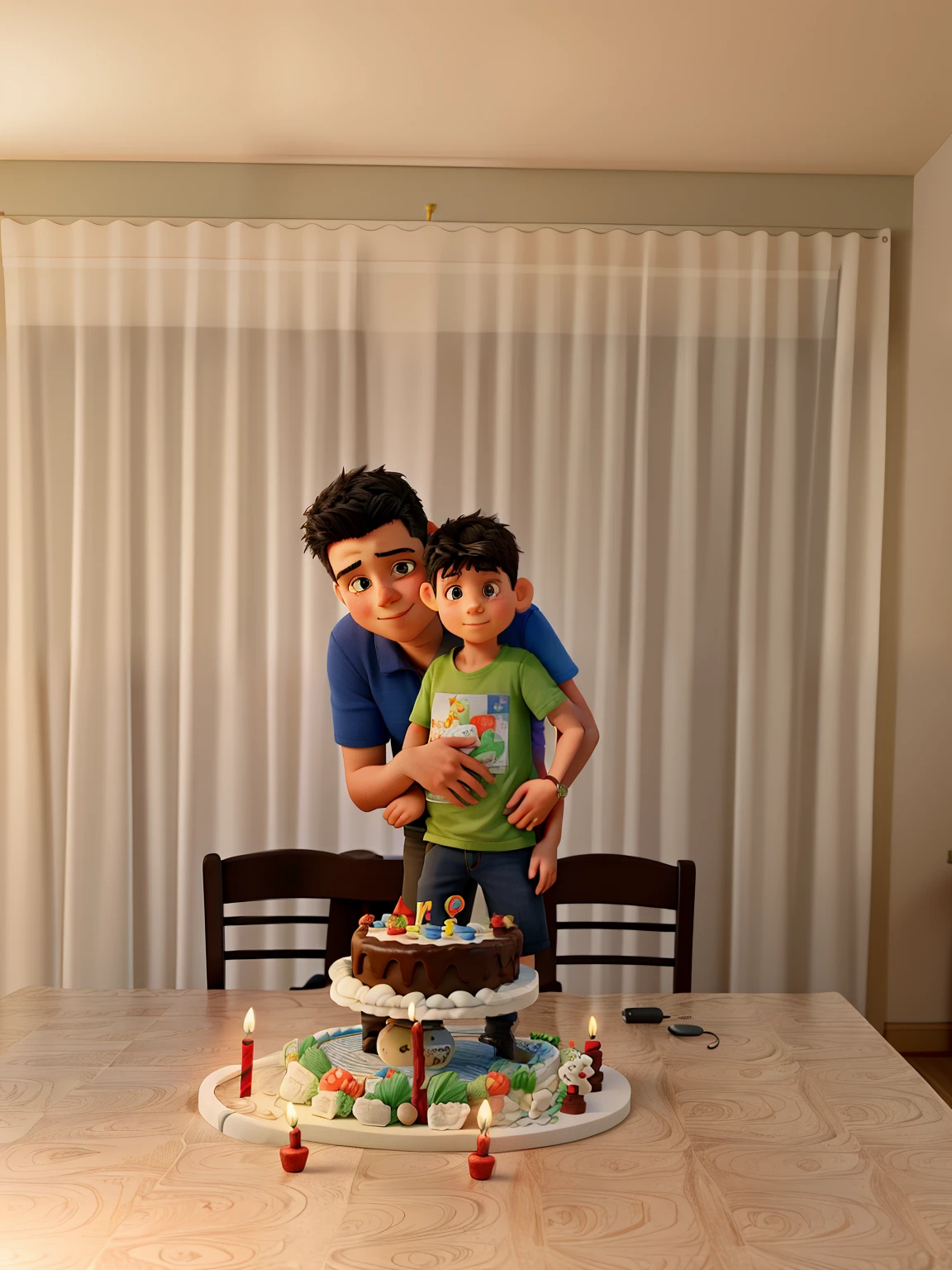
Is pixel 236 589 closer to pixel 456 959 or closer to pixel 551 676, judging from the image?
pixel 551 676

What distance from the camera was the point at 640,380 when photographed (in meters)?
3.09

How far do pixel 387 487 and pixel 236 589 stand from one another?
1.43 meters

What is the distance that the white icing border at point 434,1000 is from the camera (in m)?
1.27

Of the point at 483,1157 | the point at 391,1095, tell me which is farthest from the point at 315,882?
the point at 483,1157

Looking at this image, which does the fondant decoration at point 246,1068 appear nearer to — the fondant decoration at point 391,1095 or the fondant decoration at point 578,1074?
the fondant decoration at point 391,1095

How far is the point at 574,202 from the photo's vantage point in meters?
3.15

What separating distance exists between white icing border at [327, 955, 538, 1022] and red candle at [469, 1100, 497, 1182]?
12 cm

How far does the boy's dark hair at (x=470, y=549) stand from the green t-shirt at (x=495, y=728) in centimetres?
16

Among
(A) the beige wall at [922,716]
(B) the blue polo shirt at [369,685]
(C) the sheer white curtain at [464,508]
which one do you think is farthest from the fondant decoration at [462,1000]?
(A) the beige wall at [922,716]

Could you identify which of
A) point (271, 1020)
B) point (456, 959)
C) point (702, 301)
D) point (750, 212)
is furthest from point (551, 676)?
point (750, 212)

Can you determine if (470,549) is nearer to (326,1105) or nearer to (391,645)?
(391,645)

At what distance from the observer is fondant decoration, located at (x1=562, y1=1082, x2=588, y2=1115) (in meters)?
1.27

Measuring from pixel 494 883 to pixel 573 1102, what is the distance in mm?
454

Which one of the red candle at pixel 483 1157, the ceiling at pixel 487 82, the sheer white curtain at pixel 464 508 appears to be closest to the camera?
the red candle at pixel 483 1157
